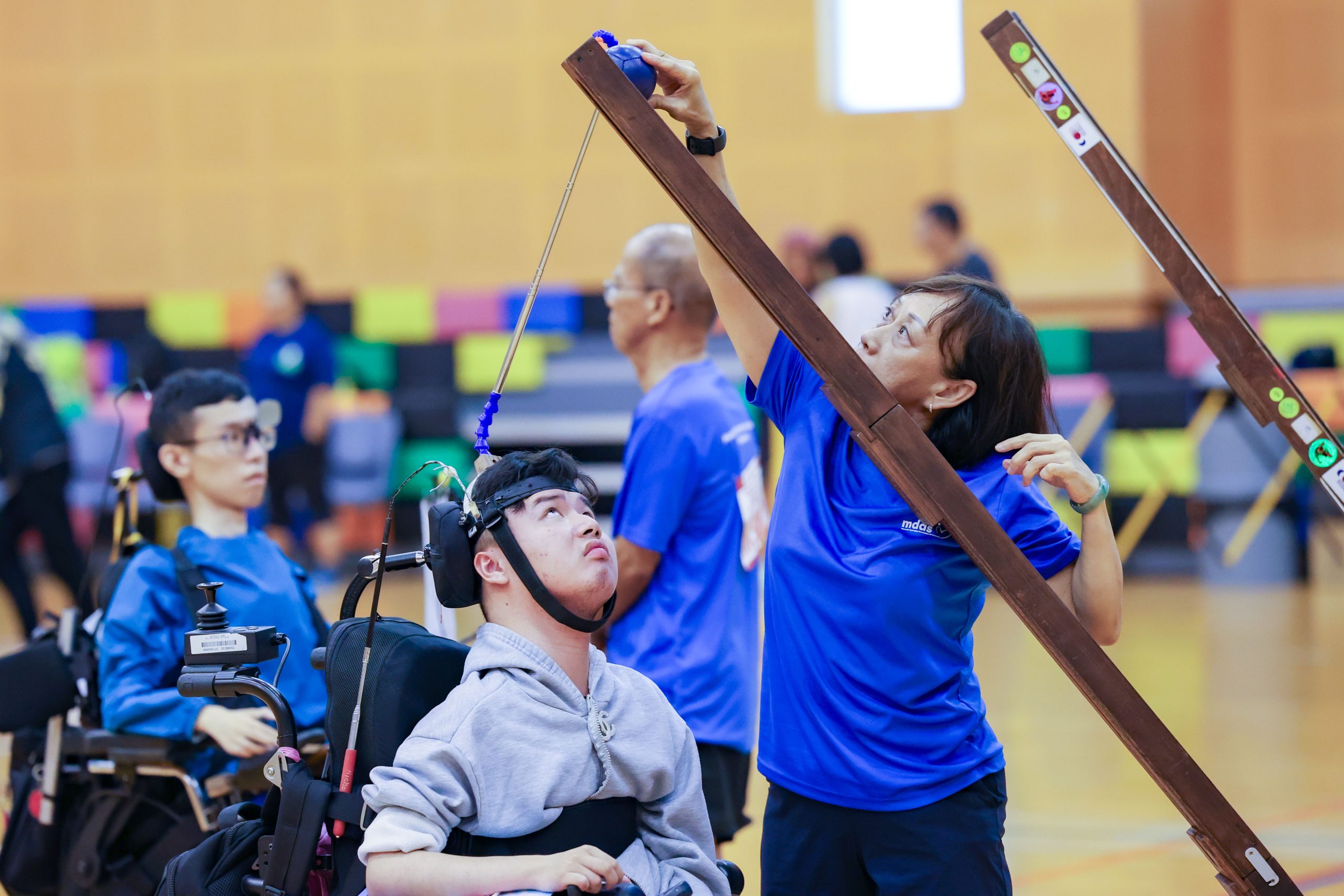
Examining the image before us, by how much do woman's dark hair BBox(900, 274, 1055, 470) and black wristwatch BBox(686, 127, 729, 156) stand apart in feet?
1.13

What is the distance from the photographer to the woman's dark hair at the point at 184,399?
9.44ft

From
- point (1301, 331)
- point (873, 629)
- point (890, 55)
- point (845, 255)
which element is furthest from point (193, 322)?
point (873, 629)

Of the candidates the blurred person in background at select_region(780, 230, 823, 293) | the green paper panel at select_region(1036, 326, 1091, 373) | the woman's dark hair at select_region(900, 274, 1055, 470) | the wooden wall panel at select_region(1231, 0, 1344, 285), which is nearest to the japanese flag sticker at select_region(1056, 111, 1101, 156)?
the woman's dark hair at select_region(900, 274, 1055, 470)

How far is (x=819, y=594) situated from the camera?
72.9 inches

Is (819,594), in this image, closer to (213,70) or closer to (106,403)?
(106,403)

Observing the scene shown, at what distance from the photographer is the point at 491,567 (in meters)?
1.91

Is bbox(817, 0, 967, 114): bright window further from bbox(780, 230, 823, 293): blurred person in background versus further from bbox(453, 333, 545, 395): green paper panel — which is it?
bbox(453, 333, 545, 395): green paper panel

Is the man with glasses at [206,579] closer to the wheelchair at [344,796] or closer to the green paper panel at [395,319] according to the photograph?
the wheelchair at [344,796]

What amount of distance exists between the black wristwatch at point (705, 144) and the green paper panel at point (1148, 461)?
21.1 ft

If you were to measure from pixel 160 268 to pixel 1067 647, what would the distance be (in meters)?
10.8

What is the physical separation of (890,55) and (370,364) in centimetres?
412

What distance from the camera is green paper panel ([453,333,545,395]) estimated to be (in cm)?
930

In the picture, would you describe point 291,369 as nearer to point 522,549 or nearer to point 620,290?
point 620,290

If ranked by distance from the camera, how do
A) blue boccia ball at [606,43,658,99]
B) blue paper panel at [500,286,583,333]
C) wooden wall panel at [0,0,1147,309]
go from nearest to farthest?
blue boccia ball at [606,43,658,99] → blue paper panel at [500,286,583,333] → wooden wall panel at [0,0,1147,309]
